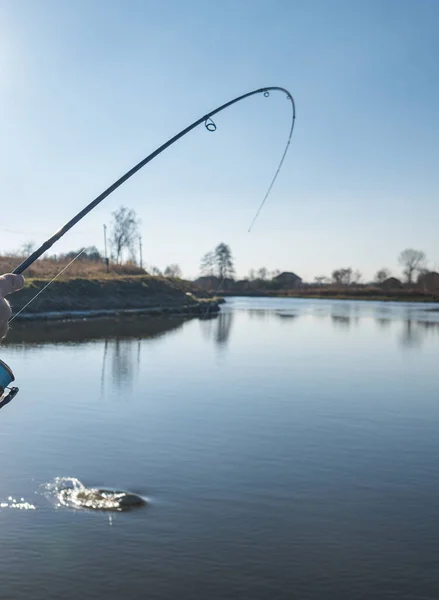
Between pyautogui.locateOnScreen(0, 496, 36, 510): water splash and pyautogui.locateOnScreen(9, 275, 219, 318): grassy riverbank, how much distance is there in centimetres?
4058

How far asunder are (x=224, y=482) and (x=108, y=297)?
58331 mm

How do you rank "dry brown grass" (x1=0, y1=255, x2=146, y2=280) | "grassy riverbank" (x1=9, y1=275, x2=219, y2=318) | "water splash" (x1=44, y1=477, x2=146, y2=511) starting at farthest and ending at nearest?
"dry brown grass" (x1=0, y1=255, x2=146, y2=280)
"grassy riverbank" (x1=9, y1=275, x2=219, y2=318)
"water splash" (x1=44, y1=477, x2=146, y2=511)

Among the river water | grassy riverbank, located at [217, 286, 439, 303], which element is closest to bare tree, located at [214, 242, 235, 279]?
grassy riverbank, located at [217, 286, 439, 303]

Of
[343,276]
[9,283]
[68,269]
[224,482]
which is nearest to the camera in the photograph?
[9,283]

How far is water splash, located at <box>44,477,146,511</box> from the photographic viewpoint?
9.95 meters

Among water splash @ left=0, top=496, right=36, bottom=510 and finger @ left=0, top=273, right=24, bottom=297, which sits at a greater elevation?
finger @ left=0, top=273, right=24, bottom=297

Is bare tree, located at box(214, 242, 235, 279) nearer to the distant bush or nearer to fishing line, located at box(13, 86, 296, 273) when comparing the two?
the distant bush

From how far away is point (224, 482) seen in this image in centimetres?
1124

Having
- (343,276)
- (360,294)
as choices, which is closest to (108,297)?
(360,294)

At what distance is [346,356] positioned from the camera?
30.2 metres

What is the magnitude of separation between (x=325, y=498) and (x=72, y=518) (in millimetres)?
3951

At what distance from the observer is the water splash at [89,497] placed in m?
9.95

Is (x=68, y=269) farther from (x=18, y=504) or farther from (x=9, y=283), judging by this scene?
(x=9, y=283)

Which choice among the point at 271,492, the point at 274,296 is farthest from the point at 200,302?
the point at 274,296
